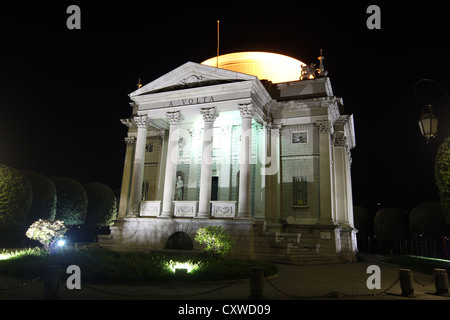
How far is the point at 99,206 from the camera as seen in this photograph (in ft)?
125

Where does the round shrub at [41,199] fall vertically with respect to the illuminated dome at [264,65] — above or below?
below

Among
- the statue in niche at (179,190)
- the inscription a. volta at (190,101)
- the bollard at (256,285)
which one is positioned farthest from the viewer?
the statue in niche at (179,190)

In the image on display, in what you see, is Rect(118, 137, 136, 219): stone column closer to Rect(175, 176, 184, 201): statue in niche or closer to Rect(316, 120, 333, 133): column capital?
Rect(175, 176, 184, 201): statue in niche

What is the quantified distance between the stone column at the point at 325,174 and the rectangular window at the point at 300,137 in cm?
124

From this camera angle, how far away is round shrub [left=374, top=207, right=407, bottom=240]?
126 feet

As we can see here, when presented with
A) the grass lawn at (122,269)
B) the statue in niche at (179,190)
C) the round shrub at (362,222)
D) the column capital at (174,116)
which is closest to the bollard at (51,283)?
the grass lawn at (122,269)

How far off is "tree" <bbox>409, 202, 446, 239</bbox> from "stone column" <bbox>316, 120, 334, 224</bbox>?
1653cm

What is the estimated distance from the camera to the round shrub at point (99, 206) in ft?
124

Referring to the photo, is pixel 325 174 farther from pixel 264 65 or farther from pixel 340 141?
pixel 264 65

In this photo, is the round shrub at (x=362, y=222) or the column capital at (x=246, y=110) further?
the round shrub at (x=362, y=222)

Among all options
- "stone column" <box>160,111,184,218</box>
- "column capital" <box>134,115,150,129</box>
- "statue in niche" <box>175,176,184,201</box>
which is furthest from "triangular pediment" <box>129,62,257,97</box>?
"statue in niche" <box>175,176,184,201</box>

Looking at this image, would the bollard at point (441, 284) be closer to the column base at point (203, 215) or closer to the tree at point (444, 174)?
the tree at point (444, 174)

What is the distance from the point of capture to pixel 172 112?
23.8 metres
